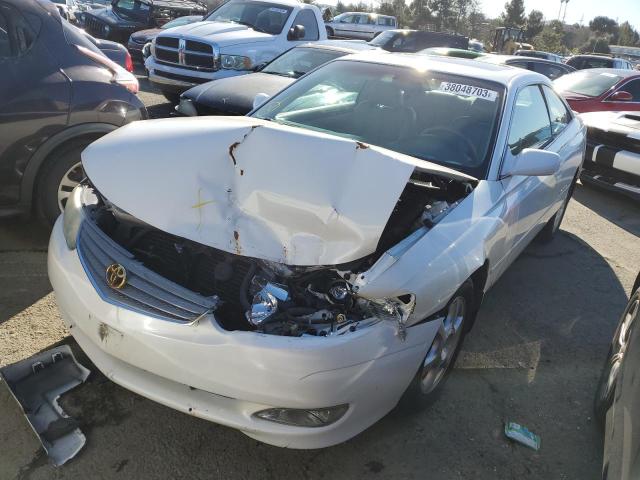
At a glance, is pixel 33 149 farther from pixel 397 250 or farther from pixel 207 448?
pixel 397 250

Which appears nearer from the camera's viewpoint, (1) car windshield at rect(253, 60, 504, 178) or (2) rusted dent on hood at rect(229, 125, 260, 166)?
(2) rusted dent on hood at rect(229, 125, 260, 166)

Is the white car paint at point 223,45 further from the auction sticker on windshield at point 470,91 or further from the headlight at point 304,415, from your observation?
the headlight at point 304,415

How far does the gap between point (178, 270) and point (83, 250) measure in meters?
0.44

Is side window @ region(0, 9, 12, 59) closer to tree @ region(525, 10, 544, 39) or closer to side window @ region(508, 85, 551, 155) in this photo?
side window @ region(508, 85, 551, 155)

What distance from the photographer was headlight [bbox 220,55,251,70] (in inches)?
341

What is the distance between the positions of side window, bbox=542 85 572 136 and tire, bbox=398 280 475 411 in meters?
2.31

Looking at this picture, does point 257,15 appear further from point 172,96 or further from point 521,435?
point 521,435

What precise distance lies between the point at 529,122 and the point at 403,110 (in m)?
1.03

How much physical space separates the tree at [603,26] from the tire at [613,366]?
3105 inches

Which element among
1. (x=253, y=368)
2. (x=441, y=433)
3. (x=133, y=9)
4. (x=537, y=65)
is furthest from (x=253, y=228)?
(x=133, y=9)

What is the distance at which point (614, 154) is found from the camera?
6.84 metres

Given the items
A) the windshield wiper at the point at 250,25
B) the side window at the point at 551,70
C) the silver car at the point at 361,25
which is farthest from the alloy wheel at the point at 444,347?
the silver car at the point at 361,25

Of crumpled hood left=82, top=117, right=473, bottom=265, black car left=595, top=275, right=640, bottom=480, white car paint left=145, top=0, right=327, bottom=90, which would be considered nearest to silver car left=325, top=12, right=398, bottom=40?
white car paint left=145, top=0, right=327, bottom=90

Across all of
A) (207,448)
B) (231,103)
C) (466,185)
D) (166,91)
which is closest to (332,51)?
Answer: (231,103)
